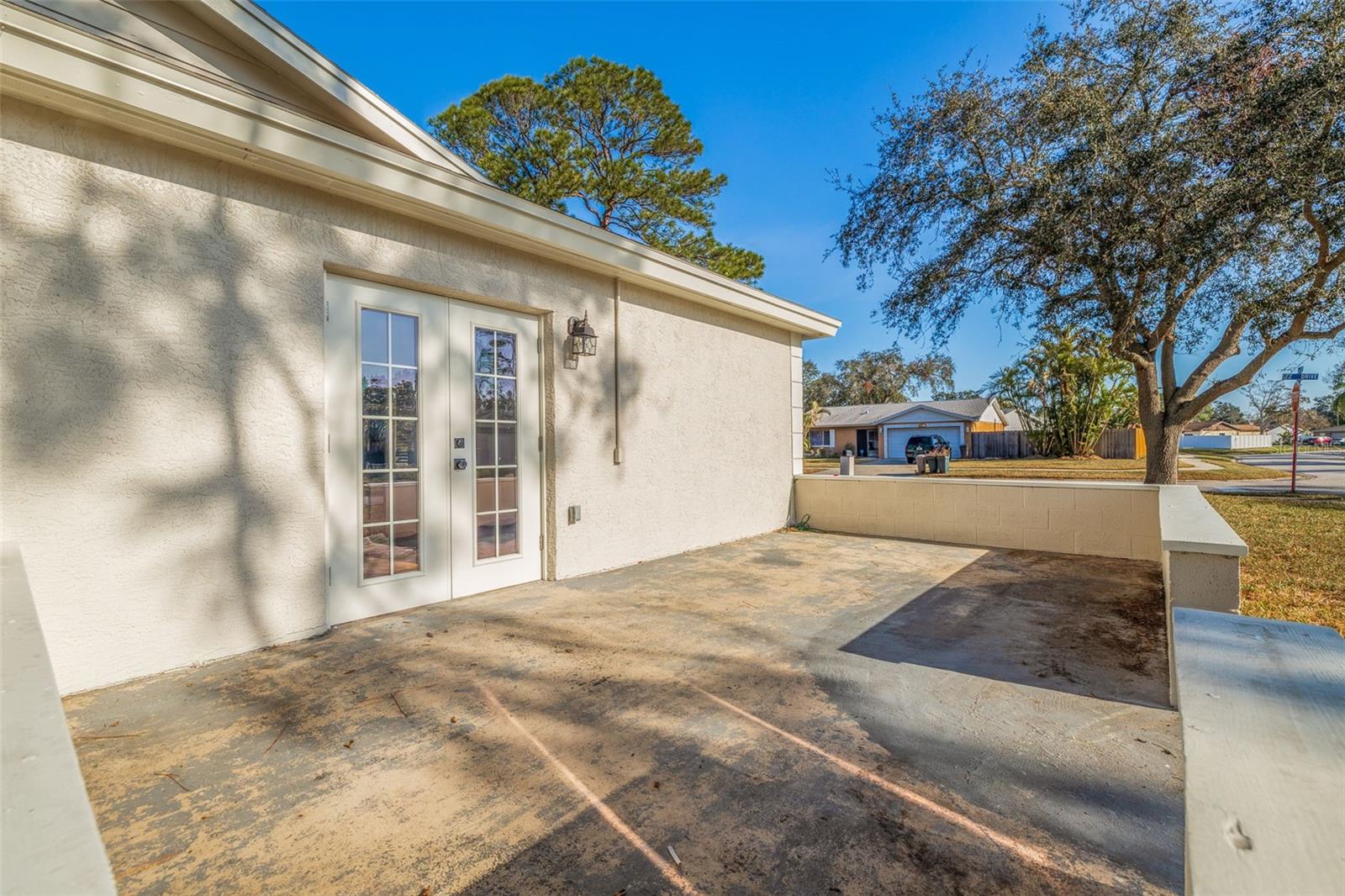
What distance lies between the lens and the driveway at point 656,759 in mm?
1581

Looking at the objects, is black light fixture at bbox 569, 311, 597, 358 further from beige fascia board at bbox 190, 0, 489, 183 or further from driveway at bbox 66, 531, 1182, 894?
driveway at bbox 66, 531, 1182, 894

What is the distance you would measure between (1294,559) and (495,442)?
23.5 ft

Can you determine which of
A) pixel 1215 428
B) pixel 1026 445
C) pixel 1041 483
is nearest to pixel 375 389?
pixel 1041 483

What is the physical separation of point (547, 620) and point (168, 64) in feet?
11.1

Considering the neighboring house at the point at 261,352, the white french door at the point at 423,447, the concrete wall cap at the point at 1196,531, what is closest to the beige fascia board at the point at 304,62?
the neighboring house at the point at 261,352

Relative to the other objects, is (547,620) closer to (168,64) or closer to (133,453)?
(133,453)

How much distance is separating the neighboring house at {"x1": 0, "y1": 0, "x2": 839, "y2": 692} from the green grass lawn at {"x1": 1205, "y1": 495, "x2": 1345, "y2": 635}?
4.83 m

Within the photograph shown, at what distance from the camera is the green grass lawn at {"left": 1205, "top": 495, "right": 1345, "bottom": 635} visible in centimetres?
387

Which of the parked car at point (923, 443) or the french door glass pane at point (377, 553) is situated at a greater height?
the parked car at point (923, 443)

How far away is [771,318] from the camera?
686cm

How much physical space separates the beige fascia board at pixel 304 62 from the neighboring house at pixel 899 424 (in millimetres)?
30025

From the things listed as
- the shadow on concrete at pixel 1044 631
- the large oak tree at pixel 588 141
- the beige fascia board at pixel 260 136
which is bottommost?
the shadow on concrete at pixel 1044 631

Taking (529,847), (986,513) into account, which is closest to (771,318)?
(986,513)

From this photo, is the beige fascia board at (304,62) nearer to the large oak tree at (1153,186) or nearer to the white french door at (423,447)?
the white french door at (423,447)
